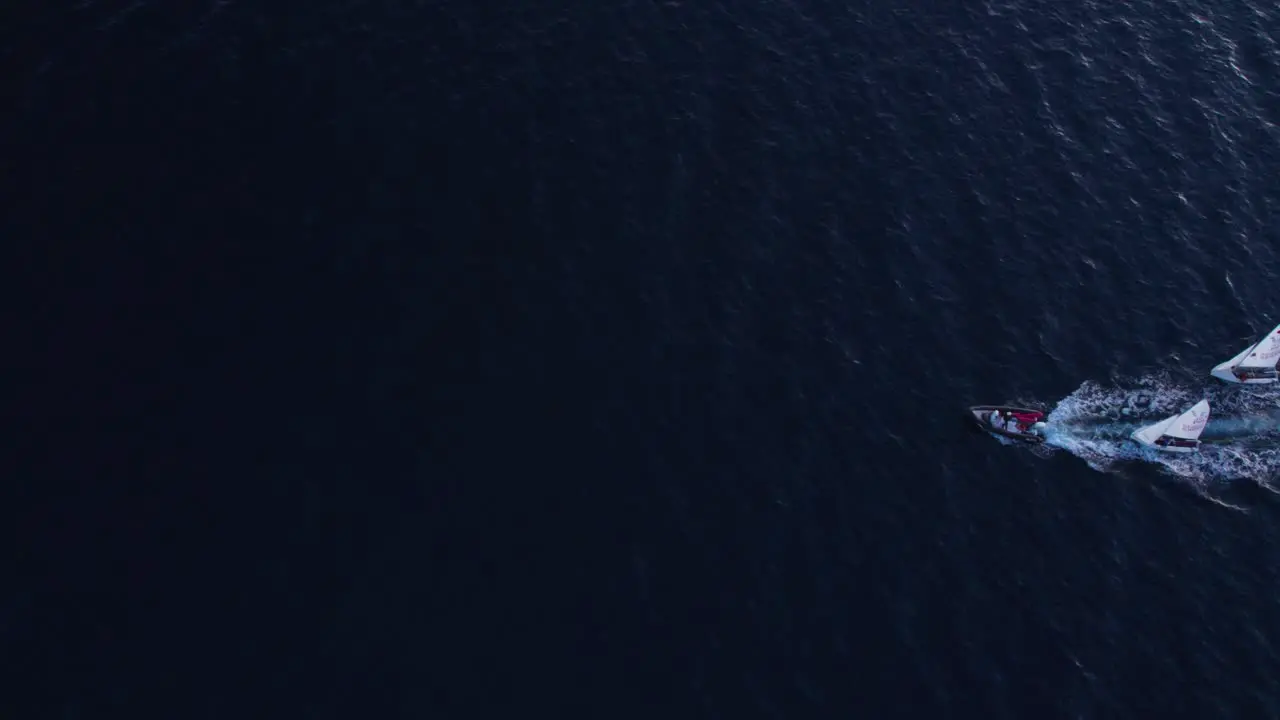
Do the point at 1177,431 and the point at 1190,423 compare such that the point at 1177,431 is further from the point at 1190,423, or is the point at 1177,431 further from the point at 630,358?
Result: the point at 630,358

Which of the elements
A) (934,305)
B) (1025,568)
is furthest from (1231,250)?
(1025,568)

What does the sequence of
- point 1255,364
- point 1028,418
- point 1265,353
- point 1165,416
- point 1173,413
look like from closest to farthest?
1. point 1028,418
2. point 1165,416
3. point 1173,413
4. point 1265,353
5. point 1255,364

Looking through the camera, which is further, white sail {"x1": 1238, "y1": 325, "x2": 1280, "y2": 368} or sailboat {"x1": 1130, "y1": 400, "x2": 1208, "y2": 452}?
white sail {"x1": 1238, "y1": 325, "x2": 1280, "y2": 368}

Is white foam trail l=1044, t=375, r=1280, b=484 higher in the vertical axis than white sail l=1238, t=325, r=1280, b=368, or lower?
lower

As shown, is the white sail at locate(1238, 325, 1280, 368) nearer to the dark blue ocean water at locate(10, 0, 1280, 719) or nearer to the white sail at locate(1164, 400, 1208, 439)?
the dark blue ocean water at locate(10, 0, 1280, 719)

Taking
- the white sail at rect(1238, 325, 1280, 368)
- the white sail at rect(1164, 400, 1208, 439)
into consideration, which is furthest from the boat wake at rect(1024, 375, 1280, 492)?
the white sail at rect(1238, 325, 1280, 368)

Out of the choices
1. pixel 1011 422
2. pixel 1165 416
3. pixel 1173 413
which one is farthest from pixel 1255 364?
pixel 1011 422

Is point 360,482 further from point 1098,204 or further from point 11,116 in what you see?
point 1098,204

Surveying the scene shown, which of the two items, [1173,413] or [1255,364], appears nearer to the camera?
[1173,413]
